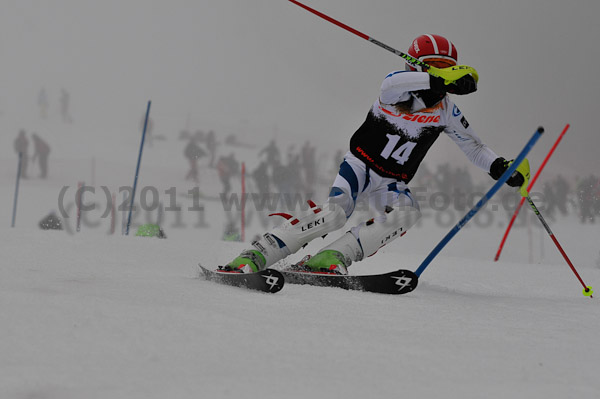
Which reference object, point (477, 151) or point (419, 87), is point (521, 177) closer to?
point (477, 151)

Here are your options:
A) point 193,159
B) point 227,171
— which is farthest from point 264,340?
point 193,159

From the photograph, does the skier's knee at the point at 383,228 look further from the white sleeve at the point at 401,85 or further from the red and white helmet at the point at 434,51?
the red and white helmet at the point at 434,51

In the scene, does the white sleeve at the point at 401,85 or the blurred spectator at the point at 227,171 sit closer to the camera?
the white sleeve at the point at 401,85

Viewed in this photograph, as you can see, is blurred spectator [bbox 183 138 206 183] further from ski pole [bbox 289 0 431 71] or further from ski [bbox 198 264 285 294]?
ski [bbox 198 264 285 294]

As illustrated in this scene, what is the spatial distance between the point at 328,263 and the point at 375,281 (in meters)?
0.31

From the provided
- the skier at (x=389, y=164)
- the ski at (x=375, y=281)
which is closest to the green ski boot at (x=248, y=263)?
the skier at (x=389, y=164)

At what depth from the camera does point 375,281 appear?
Answer: 2213mm

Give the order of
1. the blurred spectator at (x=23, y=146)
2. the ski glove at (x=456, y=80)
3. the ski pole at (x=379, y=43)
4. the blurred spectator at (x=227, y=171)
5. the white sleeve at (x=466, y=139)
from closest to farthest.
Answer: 1. the ski glove at (x=456, y=80)
2. the ski pole at (x=379, y=43)
3. the white sleeve at (x=466, y=139)
4. the blurred spectator at (x=227, y=171)
5. the blurred spectator at (x=23, y=146)

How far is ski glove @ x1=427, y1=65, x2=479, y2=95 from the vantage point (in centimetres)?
235

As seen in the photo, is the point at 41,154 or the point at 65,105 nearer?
the point at 41,154

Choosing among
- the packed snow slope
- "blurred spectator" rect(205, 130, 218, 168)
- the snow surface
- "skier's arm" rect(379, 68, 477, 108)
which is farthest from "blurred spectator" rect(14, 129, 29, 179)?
"skier's arm" rect(379, 68, 477, 108)

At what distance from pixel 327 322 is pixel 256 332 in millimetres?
258

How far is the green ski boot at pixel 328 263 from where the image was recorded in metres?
2.43

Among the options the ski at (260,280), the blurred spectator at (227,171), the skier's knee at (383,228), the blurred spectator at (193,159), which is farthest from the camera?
the blurred spectator at (193,159)
